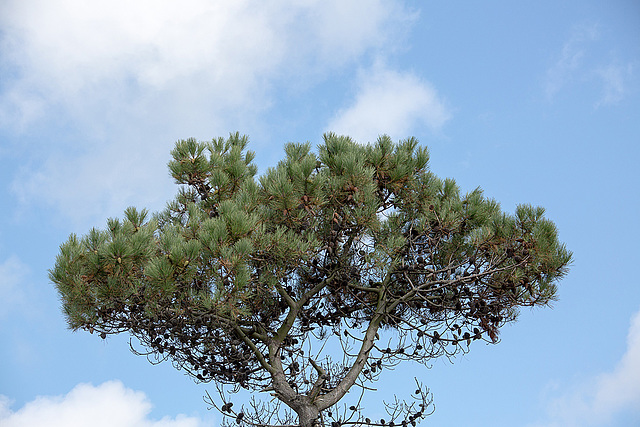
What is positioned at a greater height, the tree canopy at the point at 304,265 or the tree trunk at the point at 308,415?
the tree canopy at the point at 304,265

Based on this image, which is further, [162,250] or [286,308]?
[286,308]

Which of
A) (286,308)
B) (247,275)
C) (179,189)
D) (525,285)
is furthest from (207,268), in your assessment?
(525,285)

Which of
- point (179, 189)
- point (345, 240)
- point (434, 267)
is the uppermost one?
point (179, 189)

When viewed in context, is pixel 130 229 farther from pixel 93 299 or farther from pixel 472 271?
pixel 472 271

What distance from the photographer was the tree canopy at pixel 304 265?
4.72 metres

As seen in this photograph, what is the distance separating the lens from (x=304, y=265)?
17.6ft

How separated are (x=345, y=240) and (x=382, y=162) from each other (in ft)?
2.71

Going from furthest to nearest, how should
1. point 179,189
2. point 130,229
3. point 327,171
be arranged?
point 179,189, point 327,171, point 130,229

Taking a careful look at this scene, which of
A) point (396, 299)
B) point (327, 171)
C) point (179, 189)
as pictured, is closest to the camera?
point (327, 171)

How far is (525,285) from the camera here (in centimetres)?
559

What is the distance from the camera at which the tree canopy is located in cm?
472

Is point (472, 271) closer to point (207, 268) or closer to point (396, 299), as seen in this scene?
point (396, 299)

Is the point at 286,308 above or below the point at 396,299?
above

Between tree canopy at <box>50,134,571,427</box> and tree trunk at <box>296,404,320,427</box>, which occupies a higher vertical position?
tree canopy at <box>50,134,571,427</box>
